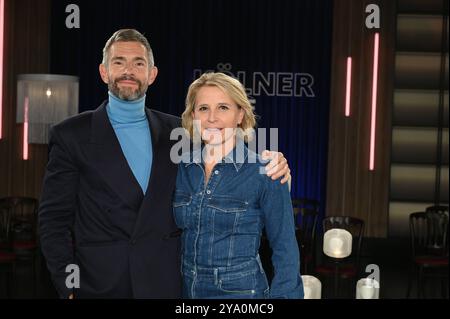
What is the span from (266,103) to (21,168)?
289 cm

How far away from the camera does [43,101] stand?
5391mm

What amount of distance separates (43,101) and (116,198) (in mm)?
3442

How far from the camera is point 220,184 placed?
7.02 feet

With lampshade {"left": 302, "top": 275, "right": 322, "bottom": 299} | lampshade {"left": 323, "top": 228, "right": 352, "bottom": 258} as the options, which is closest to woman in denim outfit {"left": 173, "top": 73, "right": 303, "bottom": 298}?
lampshade {"left": 302, "top": 275, "right": 322, "bottom": 299}

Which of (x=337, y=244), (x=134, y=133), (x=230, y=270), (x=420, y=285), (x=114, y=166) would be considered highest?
(x=134, y=133)

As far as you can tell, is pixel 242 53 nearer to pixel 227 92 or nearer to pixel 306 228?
pixel 306 228

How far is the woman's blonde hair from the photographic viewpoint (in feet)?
6.95

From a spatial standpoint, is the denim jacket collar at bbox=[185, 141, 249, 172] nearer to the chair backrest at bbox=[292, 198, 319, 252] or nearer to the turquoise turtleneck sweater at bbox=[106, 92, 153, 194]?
the turquoise turtleneck sweater at bbox=[106, 92, 153, 194]

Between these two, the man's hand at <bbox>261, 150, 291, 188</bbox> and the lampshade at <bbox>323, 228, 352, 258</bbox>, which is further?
the lampshade at <bbox>323, 228, 352, 258</bbox>

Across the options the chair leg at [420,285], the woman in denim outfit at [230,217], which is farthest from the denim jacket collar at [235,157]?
the chair leg at [420,285]

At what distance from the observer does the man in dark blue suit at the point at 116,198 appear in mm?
2178

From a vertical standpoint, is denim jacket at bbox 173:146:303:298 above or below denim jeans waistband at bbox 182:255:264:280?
above

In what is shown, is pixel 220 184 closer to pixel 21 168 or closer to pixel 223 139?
pixel 223 139

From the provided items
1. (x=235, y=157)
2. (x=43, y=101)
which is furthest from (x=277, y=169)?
(x=43, y=101)
